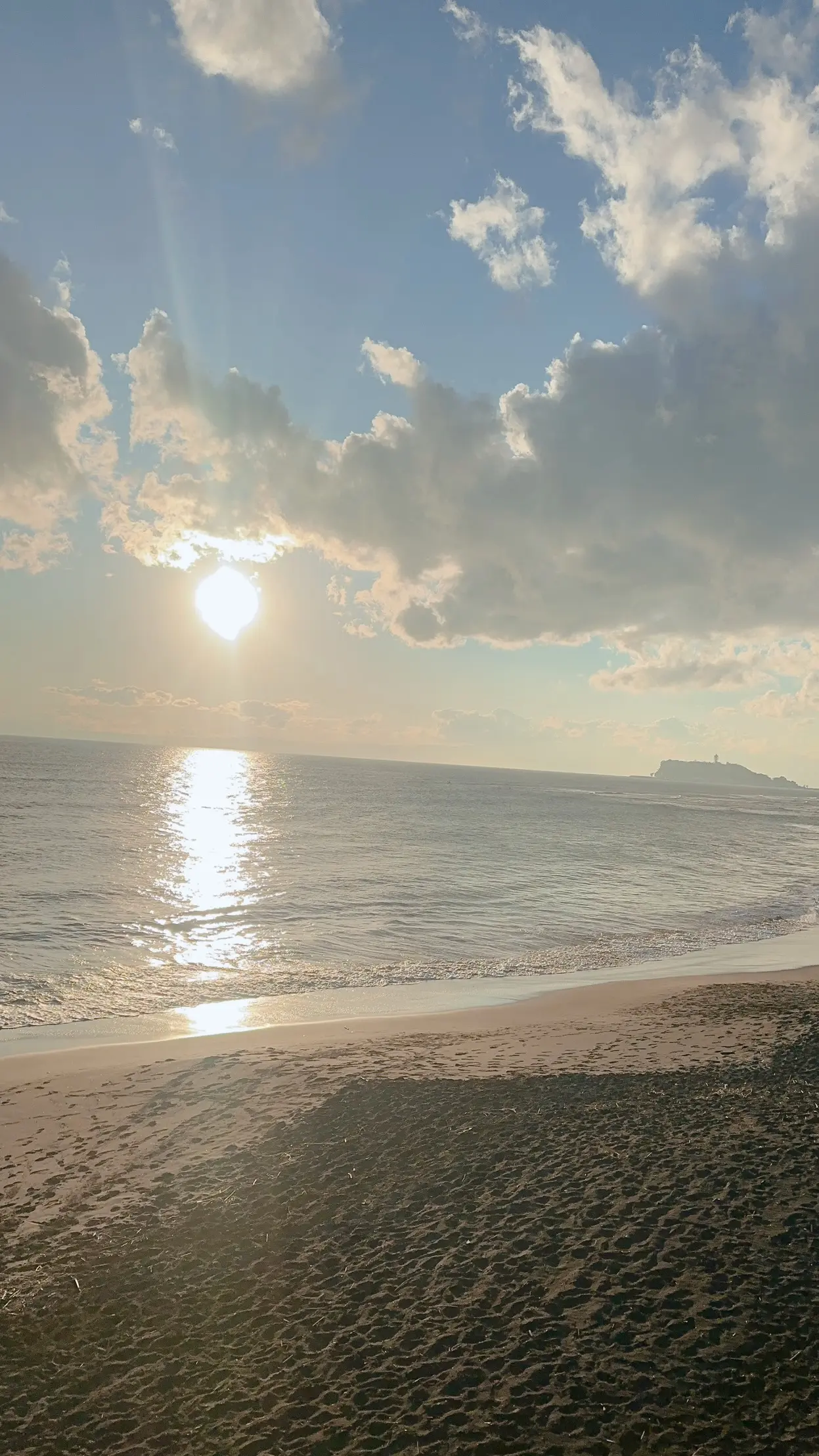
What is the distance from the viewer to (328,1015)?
66.1 ft

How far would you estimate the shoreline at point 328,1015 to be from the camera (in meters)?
16.8

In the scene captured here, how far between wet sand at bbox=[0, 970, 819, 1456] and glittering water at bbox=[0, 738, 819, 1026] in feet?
30.3

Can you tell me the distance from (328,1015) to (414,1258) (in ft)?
39.4

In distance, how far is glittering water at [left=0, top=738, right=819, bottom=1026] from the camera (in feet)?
80.5

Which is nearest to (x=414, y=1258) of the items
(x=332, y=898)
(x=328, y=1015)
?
(x=328, y=1015)

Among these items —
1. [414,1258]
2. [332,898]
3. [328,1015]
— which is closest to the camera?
[414,1258]

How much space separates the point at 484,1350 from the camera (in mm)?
6988

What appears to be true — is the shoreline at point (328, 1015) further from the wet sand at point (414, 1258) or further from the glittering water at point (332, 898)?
the wet sand at point (414, 1258)

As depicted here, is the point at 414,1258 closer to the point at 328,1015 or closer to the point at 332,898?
the point at 328,1015

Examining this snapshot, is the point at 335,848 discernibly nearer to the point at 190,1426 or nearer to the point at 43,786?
the point at 190,1426

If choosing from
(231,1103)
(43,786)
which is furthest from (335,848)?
(43,786)

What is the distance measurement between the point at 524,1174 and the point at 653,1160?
176 centimetres

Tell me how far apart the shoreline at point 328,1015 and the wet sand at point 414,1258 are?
1573mm

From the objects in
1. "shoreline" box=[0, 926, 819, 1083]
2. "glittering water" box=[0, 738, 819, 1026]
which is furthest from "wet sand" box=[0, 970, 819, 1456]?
"glittering water" box=[0, 738, 819, 1026]
